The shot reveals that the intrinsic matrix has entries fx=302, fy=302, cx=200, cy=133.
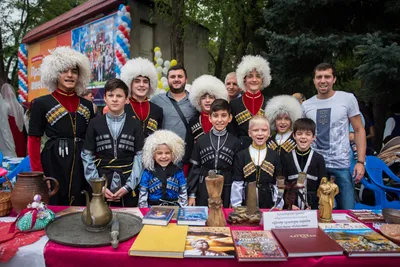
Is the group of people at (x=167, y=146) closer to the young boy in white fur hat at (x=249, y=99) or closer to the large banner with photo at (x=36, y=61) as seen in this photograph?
the young boy in white fur hat at (x=249, y=99)

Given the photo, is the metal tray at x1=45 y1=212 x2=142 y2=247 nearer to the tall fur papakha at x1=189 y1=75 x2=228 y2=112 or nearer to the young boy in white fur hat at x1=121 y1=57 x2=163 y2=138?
the young boy in white fur hat at x1=121 y1=57 x2=163 y2=138

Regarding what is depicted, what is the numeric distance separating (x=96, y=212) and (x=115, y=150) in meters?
1.03

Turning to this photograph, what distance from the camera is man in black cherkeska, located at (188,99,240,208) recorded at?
296 centimetres

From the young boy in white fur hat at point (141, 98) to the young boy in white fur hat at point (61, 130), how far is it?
24.4 inches

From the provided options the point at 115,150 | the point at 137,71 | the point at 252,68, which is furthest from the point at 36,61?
the point at 115,150

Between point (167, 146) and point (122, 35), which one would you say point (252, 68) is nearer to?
point (167, 146)

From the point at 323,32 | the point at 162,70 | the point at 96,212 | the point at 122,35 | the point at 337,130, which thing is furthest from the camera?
the point at 122,35

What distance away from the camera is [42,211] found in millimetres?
1915

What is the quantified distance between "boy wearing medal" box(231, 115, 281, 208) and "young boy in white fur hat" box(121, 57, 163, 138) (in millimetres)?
1160

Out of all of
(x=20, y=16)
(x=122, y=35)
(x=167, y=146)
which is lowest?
(x=167, y=146)

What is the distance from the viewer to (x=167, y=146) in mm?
2777

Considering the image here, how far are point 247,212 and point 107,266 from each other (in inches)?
36.4

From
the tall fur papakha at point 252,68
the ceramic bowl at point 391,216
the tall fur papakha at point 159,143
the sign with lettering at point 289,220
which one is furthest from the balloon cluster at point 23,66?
the ceramic bowl at point 391,216

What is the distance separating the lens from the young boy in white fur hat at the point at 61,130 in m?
2.84
